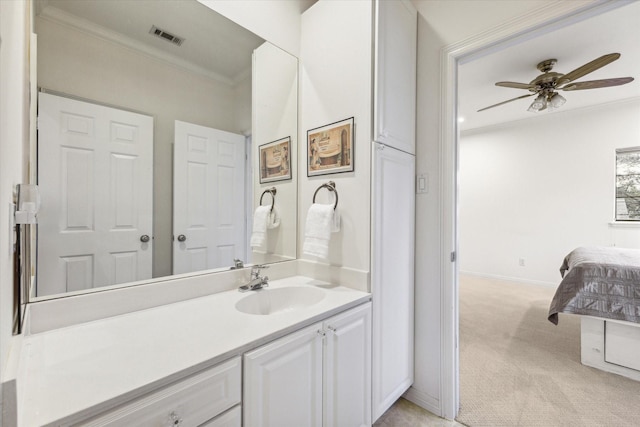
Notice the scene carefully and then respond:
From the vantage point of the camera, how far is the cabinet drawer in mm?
657

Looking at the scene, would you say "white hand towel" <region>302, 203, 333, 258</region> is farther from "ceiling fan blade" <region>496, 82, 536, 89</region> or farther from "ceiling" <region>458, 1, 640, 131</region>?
"ceiling fan blade" <region>496, 82, 536, 89</region>

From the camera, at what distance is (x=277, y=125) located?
1.77 meters

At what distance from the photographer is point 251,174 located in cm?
165

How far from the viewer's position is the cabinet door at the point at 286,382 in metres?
0.90

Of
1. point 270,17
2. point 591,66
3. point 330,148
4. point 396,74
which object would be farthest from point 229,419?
point 591,66

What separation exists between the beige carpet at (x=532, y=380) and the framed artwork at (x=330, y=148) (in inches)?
64.4

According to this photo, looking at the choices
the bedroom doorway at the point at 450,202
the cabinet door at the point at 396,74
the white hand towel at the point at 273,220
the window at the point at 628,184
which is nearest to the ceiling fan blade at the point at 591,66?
the bedroom doorway at the point at 450,202

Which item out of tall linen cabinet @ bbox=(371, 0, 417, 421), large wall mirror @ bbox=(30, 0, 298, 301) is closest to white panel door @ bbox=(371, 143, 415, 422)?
tall linen cabinet @ bbox=(371, 0, 417, 421)

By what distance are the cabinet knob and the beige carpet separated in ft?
5.23

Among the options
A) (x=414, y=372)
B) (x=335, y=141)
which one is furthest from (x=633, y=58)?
(x=414, y=372)

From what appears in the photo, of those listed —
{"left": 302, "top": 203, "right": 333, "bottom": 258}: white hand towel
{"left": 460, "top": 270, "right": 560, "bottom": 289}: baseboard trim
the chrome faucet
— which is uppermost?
{"left": 302, "top": 203, "right": 333, "bottom": 258}: white hand towel

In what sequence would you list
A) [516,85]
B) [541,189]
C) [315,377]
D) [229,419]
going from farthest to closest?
[541,189] → [516,85] → [315,377] → [229,419]

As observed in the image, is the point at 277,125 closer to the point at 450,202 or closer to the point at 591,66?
the point at 450,202

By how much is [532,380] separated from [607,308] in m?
0.78
